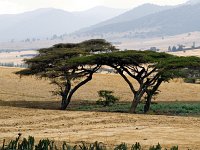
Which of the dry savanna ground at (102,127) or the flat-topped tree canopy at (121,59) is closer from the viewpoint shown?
the dry savanna ground at (102,127)

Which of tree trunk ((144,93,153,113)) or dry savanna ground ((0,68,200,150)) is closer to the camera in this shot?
dry savanna ground ((0,68,200,150))

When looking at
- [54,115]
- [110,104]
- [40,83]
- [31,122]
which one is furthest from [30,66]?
[40,83]

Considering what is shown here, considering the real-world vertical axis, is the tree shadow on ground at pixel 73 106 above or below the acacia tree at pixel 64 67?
below

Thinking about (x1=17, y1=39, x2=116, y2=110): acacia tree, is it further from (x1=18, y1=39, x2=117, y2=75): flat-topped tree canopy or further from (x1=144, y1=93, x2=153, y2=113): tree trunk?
(x1=144, y1=93, x2=153, y2=113): tree trunk

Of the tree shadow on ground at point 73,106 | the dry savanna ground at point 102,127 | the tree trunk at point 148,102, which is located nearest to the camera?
the dry savanna ground at point 102,127

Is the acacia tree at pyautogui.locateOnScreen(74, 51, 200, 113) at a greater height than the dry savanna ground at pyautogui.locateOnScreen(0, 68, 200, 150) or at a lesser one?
greater

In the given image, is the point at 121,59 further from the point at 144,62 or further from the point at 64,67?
the point at 64,67

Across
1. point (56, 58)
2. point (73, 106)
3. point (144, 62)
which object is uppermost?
point (56, 58)

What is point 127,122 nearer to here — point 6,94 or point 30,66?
point 30,66

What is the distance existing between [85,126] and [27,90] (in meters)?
35.4

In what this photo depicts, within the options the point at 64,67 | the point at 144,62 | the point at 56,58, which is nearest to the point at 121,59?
the point at 144,62

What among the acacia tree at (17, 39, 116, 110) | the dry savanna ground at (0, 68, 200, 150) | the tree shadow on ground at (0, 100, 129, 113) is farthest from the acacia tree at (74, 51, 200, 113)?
the dry savanna ground at (0, 68, 200, 150)

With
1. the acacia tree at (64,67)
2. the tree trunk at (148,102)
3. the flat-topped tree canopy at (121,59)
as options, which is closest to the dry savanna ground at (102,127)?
the acacia tree at (64,67)

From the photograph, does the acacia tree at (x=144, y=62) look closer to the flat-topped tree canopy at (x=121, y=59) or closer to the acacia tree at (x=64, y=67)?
the flat-topped tree canopy at (x=121, y=59)
